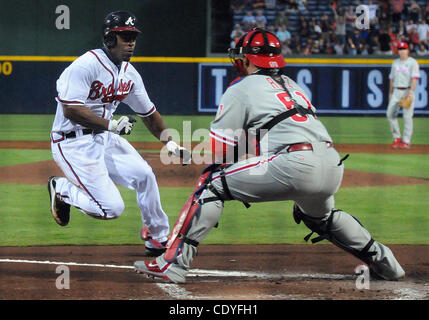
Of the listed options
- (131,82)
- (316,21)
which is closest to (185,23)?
(316,21)

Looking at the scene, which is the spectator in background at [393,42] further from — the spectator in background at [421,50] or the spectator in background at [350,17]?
the spectator in background at [350,17]

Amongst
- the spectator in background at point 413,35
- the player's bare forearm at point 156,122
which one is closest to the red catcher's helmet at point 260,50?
the player's bare forearm at point 156,122

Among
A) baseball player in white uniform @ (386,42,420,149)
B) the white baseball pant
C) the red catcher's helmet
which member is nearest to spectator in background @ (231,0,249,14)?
baseball player in white uniform @ (386,42,420,149)

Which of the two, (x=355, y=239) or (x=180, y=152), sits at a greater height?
(x=180, y=152)

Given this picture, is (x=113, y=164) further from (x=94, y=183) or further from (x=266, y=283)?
(x=266, y=283)

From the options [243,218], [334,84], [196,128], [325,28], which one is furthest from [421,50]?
[243,218]

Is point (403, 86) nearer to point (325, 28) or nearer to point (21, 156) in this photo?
point (21, 156)

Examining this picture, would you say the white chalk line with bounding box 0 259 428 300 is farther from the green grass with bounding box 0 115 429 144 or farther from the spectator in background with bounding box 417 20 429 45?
the spectator in background with bounding box 417 20 429 45
